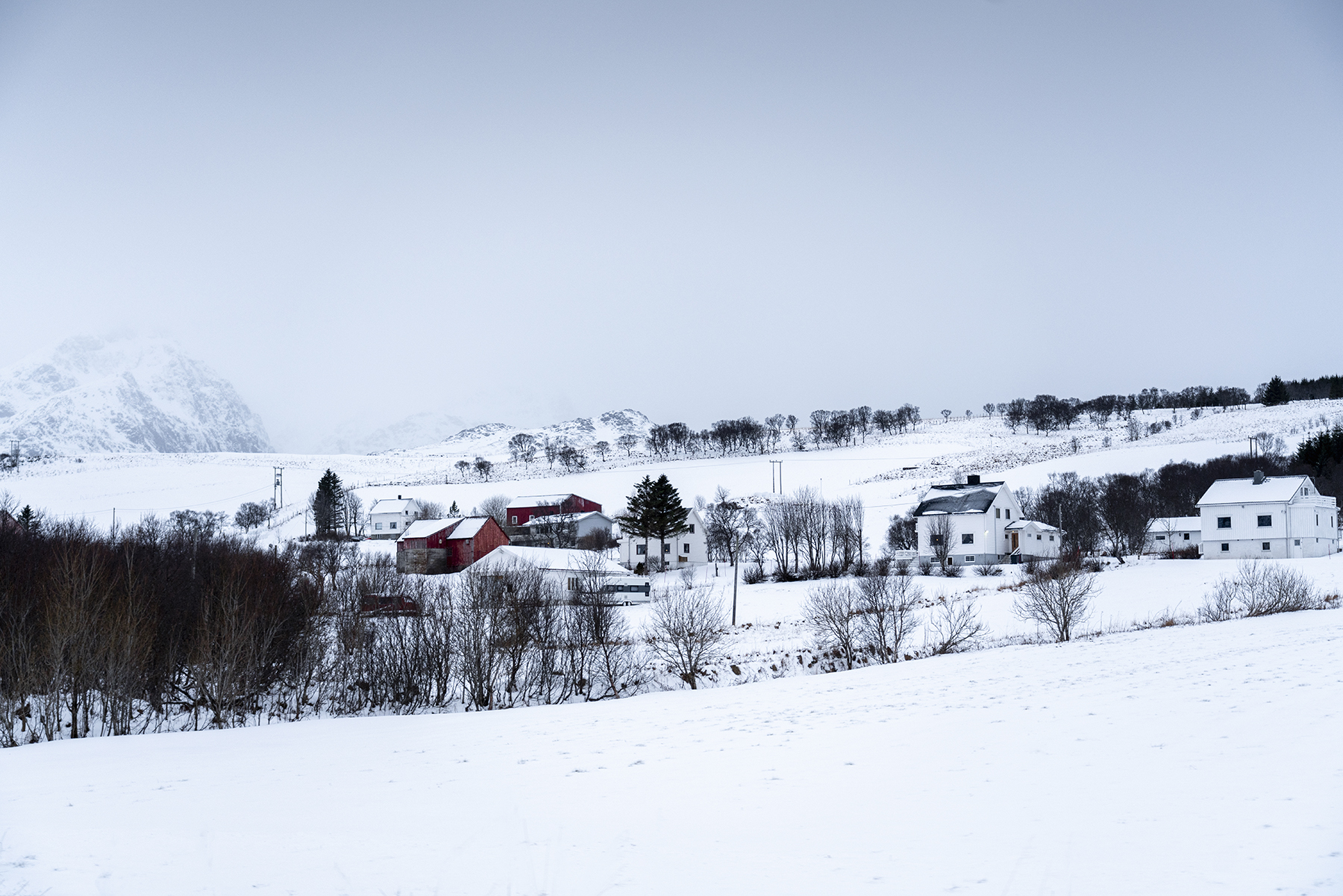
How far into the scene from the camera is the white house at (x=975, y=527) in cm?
7656

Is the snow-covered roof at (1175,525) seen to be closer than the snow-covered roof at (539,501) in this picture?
Yes

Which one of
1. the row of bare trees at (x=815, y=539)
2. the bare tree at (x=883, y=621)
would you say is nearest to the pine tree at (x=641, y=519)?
the row of bare trees at (x=815, y=539)

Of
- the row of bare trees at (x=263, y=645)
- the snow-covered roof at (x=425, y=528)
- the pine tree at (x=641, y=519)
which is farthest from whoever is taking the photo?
the snow-covered roof at (x=425, y=528)

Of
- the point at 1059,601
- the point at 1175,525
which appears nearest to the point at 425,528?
the point at 1059,601

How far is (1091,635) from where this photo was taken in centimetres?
3494

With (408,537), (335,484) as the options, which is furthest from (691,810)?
(335,484)

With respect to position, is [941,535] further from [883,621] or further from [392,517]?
[392,517]

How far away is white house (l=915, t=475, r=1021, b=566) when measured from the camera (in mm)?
76562

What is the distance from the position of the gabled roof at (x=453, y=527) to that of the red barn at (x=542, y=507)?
22338 millimetres

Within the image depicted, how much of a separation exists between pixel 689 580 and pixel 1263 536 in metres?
42.3

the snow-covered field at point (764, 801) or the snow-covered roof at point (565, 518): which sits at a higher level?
the snow-covered field at point (764, 801)

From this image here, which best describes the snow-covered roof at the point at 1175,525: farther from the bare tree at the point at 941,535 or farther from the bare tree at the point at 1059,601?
the bare tree at the point at 1059,601

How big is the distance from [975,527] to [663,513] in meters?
28.5

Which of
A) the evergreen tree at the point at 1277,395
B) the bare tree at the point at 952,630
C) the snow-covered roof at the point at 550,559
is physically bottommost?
the bare tree at the point at 952,630
